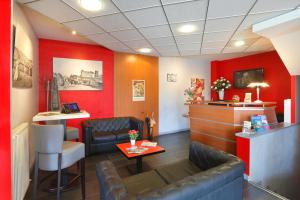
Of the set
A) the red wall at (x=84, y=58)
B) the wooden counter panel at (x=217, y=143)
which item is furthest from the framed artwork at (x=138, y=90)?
the wooden counter panel at (x=217, y=143)

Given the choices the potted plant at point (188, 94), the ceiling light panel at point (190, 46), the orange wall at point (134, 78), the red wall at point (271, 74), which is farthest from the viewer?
the potted plant at point (188, 94)

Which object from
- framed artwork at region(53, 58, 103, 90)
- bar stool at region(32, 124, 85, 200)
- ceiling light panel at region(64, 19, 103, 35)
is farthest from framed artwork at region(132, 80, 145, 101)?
bar stool at region(32, 124, 85, 200)

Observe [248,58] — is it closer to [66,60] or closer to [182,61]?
[182,61]

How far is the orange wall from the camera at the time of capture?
5238 mm

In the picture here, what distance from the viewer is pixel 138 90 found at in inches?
221

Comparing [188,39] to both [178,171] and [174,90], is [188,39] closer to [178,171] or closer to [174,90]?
[178,171]

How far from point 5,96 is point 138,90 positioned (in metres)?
4.36

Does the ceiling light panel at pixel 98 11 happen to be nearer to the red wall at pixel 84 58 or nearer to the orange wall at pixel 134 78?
the red wall at pixel 84 58

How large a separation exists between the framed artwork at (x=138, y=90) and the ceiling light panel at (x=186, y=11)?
9.97 ft

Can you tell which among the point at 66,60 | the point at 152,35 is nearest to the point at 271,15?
the point at 152,35

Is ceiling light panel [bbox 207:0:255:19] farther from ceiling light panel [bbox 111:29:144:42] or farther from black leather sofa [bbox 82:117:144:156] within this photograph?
black leather sofa [bbox 82:117:144:156]

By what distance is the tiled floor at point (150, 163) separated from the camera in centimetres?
243

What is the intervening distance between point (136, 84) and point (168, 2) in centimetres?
357

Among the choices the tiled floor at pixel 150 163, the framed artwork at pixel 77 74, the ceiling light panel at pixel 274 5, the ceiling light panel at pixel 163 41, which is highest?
the ceiling light panel at pixel 163 41
